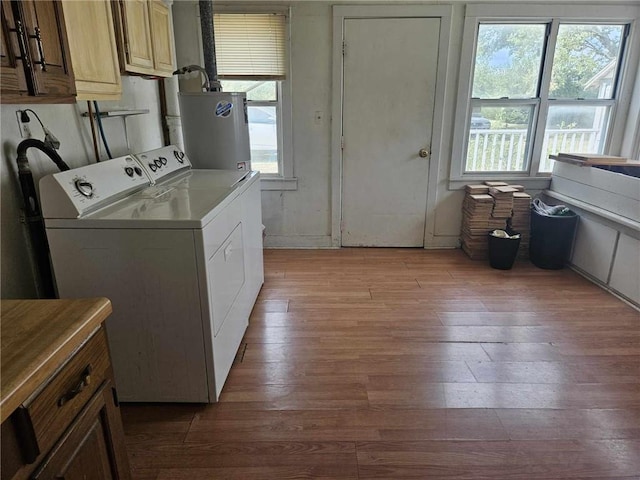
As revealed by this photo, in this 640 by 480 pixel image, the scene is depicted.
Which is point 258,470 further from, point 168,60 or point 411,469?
point 168,60

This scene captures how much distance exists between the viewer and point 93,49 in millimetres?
1893

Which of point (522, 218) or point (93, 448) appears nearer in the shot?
point (93, 448)

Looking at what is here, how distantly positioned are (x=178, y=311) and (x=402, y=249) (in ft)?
9.05

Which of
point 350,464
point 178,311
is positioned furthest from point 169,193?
point 350,464

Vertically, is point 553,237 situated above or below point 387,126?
below

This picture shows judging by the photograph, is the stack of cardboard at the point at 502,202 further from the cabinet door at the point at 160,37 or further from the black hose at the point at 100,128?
the black hose at the point at 100,128

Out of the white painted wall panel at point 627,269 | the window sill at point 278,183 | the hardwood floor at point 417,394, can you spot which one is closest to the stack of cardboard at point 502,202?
the hardwood floor at point 417,394

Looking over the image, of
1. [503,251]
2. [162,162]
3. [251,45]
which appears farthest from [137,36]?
[503,251]

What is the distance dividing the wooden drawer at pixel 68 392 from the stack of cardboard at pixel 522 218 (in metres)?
3.55

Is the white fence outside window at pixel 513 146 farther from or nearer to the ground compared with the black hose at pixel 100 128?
nearer to the ground

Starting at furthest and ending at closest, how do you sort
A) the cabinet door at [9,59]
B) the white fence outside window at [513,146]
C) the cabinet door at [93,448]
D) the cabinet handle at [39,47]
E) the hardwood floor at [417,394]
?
the white fence outside window at [513,146], the hardwood floor at [417,394], the cabinet handle at [39,47], the cabinet door at [9,59], the cabinet door at [93,448]

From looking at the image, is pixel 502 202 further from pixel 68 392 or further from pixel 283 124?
pixel 68 392

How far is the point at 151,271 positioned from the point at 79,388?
859mm

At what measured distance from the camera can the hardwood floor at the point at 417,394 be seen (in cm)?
166
